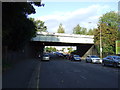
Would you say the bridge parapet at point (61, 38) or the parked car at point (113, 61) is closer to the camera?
the parked car at point (113, 61)

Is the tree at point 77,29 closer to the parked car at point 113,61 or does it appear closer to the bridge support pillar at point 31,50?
the bridge support pillar at point 31,50

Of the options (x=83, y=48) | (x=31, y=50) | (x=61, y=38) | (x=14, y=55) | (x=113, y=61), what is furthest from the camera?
(x=83, y=48)

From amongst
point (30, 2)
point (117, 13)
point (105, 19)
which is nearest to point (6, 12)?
point (30, 2)

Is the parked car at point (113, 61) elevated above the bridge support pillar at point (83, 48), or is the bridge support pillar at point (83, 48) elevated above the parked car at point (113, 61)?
the bridge support pillar at point (83, 48)

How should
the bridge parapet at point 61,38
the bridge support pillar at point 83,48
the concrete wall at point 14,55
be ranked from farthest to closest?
the bridge support pillar at point 83,48
the bridge parapet at point 61,38
the concrete wall at point 14,55

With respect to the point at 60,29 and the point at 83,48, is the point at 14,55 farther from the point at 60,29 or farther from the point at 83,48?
the point at 60,29

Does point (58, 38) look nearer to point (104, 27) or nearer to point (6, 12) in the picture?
point (104, 27)

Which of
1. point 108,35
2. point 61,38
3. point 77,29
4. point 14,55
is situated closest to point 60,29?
point 77,29

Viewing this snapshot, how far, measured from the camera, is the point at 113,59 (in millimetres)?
22000

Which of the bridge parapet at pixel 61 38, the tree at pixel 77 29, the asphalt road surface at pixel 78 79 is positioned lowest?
the asphalt road surface at pixel 78 79

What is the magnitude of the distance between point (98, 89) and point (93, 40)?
151 ft

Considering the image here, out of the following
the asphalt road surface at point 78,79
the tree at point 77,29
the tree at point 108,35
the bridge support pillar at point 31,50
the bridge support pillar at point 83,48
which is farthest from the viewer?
the tree at point 77,29

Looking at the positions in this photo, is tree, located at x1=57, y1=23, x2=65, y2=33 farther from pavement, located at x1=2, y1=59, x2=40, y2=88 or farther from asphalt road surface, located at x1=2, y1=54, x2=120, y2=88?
pavement, located at x1=2, y1=59, x2=40, y2=88

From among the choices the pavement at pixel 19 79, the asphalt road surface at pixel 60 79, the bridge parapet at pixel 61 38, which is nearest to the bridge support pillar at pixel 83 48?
the bridge parapet at pixel 61 38
